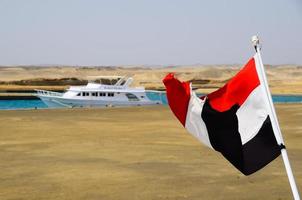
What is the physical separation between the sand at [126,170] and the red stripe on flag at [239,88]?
437cm

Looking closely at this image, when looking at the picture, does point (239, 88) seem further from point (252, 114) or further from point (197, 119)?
point (197, 119)

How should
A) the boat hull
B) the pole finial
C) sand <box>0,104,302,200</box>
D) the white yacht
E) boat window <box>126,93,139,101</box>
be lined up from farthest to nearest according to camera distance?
boat window <box>126,93,139,101</box>, the white yacht, the boat hull, sand <box>0,104,302,200</box>, the pole finial

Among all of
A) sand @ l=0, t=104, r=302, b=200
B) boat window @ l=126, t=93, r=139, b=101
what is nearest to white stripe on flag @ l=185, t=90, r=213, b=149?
sand @ l=0, t=104, r=302, b=200

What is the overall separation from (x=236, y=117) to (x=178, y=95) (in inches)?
25.3

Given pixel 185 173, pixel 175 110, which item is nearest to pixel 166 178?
pixel 185 173

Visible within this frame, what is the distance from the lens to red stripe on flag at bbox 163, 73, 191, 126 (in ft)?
19.5

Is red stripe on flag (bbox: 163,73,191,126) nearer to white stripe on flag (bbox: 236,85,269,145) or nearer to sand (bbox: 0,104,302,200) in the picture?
white stripe on flag (bbox: 236,85,269,145)

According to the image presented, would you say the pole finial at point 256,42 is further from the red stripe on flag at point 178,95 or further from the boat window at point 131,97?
the boat window at point 131,97

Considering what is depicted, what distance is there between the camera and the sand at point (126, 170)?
34.6 feet

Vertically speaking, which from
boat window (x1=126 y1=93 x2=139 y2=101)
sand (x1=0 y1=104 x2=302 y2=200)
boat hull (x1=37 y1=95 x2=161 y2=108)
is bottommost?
boat hull (x1=37 y1=95 x2=161 y2=108)

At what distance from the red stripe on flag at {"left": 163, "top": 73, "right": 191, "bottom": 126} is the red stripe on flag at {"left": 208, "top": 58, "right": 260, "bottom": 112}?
0.97 feet

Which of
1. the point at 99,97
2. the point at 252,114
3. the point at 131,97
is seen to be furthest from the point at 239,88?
the point at 131,97

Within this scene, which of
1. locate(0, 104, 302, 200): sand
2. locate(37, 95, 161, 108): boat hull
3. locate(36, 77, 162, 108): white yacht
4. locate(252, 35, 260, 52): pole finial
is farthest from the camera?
locate(36, 77, 162, 108): white yacht

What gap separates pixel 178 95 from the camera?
6070 millimetres
